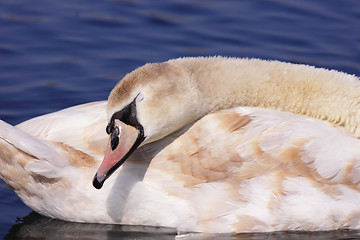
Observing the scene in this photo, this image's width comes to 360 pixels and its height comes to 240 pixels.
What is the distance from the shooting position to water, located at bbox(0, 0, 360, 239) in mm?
8234

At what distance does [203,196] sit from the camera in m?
5.45

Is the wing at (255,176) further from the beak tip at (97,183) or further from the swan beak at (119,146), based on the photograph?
the beak tip at (97,183)

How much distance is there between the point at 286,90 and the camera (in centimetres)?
577

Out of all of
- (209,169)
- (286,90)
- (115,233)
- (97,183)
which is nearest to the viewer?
(97,183)

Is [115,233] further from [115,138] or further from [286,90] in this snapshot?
[286,90]

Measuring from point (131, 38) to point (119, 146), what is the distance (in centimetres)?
424

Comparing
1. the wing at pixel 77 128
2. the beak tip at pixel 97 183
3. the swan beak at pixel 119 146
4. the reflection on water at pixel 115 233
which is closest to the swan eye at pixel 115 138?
the swan beak at pixel 119 146

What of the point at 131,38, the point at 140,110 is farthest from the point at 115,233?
the point at 131,38

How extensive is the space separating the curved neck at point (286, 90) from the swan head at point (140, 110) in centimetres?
39

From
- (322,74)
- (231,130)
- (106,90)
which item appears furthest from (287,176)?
(106,90)

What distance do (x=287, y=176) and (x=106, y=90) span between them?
10.4 ft

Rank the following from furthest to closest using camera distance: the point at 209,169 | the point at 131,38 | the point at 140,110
→ 1. the point at 131,38
2. the point at 209,169
3. the point at 140,110

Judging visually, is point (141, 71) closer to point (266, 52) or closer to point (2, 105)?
point (2, 105)

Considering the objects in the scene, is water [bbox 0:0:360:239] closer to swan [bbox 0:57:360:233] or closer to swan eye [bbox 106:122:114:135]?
swan [bbox 0:57:360:233]
